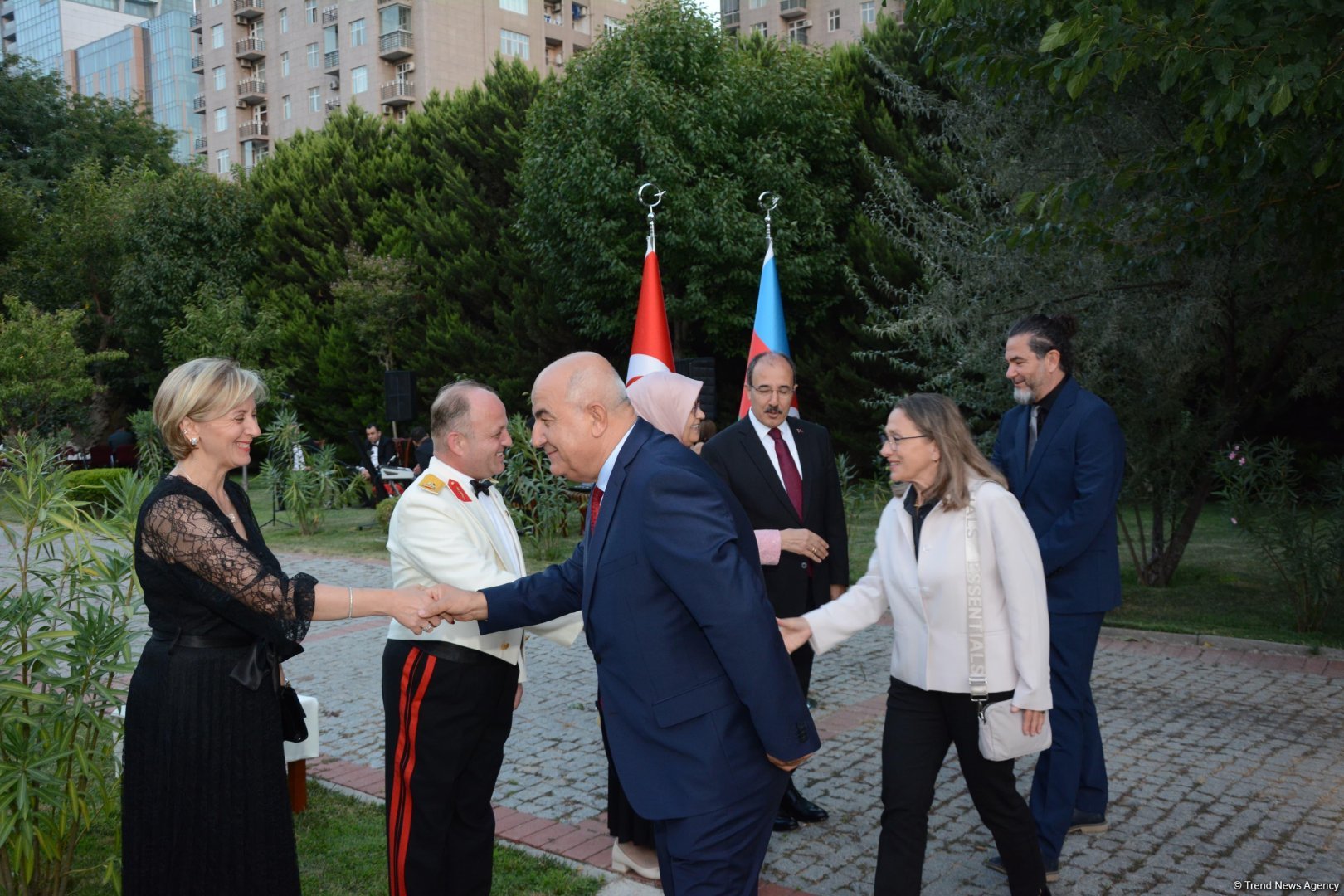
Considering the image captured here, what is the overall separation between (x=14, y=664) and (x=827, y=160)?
720 inches

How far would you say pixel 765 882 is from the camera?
410 centimetres

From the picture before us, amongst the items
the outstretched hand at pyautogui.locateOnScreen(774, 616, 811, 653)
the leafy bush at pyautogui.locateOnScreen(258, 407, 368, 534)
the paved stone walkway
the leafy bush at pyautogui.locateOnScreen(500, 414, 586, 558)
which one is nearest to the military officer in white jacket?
the outstretched hand at pyautogui.locateOnScreen(774, 616, 811, 653)

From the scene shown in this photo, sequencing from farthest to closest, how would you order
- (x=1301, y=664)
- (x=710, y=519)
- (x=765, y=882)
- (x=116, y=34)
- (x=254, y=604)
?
(x=116, y=34) < (x=1301, y=664) < (x=765, y=882) < (x=254, y=604) < (x=710, y=519)

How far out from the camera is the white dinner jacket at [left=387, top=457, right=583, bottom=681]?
3312 mm

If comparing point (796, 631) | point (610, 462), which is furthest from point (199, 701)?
point (796, 631)

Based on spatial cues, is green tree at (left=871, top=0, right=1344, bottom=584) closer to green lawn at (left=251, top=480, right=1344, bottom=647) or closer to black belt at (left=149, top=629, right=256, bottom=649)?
green lawn at (left=251, top=480, right=1344, bottom=647)

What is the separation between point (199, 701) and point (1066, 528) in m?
3.08

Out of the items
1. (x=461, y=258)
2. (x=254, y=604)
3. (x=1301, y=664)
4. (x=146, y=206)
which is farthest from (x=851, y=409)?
(x=146, y=206)

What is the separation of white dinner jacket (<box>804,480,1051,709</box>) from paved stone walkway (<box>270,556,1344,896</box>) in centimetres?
118

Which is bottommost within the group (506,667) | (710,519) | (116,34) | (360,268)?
(506,667)

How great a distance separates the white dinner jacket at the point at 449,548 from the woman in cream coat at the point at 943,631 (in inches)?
36.4

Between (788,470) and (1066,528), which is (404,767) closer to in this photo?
(788,470)

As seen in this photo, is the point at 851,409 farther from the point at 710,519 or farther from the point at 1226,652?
the point at 710,519

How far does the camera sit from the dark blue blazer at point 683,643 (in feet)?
7.87
